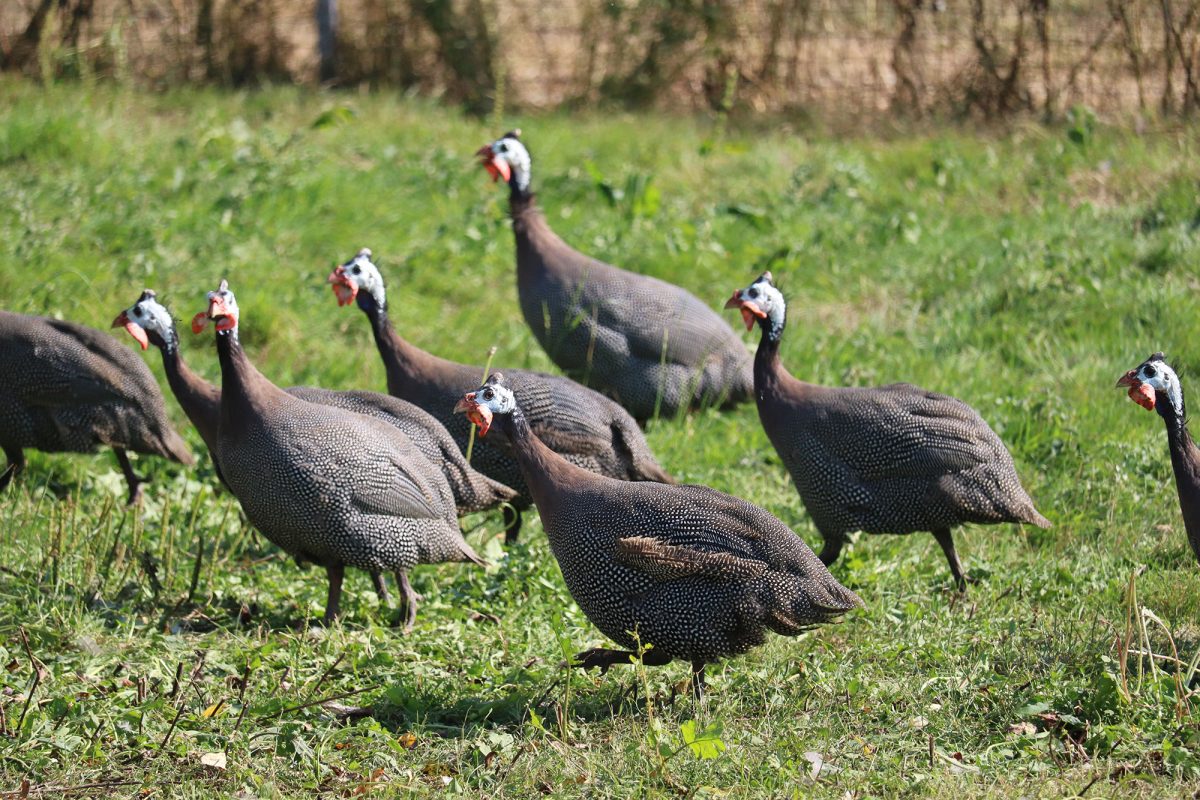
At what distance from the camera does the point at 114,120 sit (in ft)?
29.1

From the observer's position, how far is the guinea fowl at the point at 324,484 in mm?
4715

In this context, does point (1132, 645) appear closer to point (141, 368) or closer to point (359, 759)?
point (359, 759)

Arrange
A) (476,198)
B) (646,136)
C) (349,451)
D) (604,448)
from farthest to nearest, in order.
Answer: (646,136) → (476,198) → (604,448) → (349,451)

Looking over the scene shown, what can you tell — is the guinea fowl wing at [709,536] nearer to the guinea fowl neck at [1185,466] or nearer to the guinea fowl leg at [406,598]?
the guinea fowl leg at [406,598]

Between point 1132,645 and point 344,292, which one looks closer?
point 1132,645

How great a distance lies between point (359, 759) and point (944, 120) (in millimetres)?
6936

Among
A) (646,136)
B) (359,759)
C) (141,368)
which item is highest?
(646,136)

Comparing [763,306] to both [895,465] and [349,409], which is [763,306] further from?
[349,409]

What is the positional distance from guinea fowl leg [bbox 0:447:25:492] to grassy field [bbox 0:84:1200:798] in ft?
0.22

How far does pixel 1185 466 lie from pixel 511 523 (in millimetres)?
2327

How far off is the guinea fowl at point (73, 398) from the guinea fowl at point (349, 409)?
55 centimetres

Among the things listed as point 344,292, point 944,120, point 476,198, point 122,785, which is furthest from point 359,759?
Result: point 944,120

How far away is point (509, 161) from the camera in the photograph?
6750 mm

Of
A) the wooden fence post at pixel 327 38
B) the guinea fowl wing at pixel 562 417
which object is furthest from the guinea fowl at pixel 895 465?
the wooden fence post at pixel 327 38
